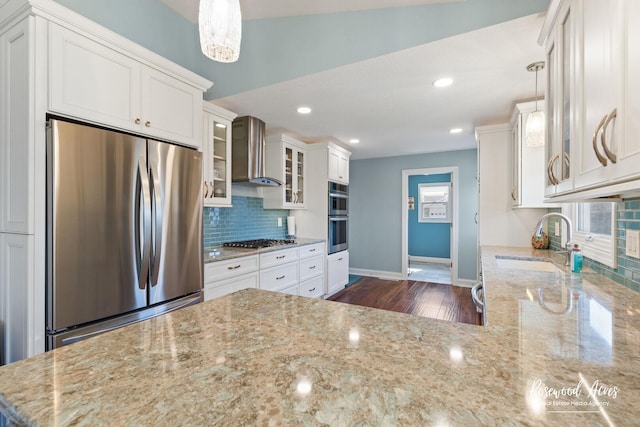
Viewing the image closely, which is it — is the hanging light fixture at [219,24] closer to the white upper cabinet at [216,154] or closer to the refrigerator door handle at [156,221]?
the refrigerator door handle at [156,221]

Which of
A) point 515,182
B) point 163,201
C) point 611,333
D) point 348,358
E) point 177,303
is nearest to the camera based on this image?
point 348,358

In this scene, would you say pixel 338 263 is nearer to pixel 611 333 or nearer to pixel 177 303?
pixel 177 303

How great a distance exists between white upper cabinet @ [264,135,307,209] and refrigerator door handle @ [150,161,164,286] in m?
1.96

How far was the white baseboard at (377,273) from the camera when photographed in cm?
545

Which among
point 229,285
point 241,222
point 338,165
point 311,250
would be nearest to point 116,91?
point 229,285

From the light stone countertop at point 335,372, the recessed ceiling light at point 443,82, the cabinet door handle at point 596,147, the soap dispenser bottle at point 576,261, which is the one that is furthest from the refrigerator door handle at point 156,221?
the soap dispenser bottle at point 576,261

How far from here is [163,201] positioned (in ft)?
6.32

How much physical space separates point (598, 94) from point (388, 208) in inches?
183

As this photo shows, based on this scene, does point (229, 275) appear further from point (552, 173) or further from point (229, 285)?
point (552, 173)

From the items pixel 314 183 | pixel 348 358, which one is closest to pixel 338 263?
pixel 314 183

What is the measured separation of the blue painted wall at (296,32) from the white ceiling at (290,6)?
37mm

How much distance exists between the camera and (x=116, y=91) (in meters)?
1.78

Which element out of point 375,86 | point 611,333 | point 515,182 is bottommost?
point 611,333

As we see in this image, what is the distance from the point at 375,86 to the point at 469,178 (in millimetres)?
3201
